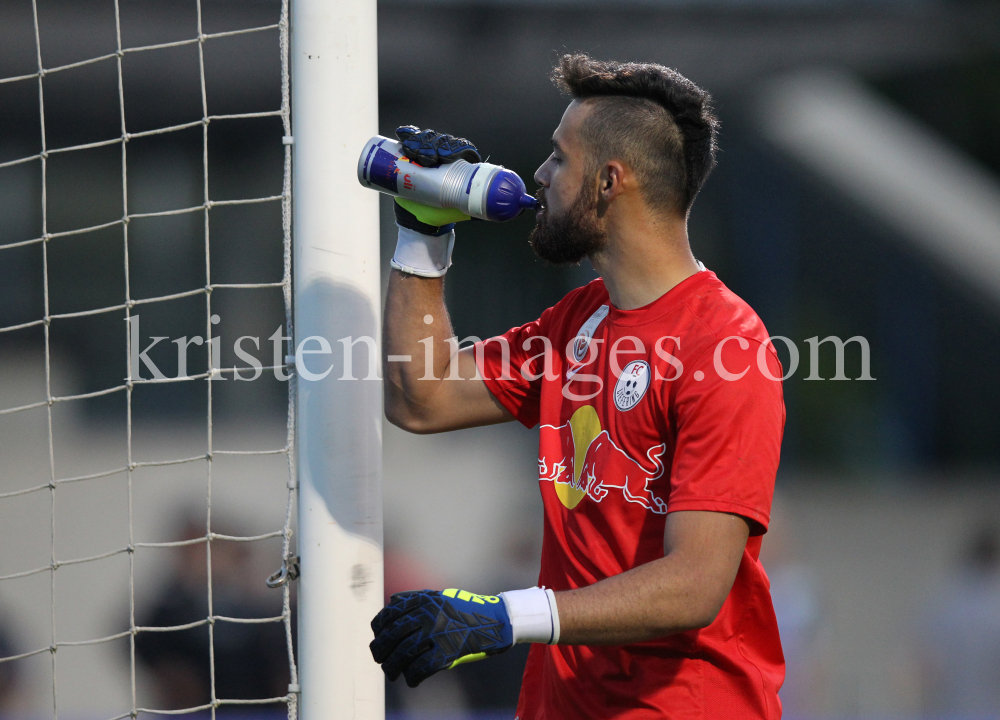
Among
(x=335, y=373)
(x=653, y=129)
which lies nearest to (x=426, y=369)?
(x=335, y=373)

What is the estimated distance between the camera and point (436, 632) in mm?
1489

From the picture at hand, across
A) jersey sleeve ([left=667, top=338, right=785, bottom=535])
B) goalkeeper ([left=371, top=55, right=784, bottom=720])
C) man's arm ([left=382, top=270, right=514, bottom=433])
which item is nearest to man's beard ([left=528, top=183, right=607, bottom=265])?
goalkeeper ([left=371, top=55, right=784, bottom=720])

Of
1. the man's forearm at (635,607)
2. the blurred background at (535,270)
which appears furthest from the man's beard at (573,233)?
the blurred background at (535,270)

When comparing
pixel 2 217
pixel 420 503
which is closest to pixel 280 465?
pixel 420 503

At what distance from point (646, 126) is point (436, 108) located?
384 inches

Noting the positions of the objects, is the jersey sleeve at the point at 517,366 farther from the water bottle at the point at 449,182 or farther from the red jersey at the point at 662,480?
the water bottle at the point at 449,182

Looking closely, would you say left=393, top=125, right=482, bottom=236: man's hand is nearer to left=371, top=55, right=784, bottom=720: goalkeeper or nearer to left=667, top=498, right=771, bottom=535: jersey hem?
left=371, top=55, right=784, bottom=720: goalkeeper

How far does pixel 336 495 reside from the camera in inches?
79.0

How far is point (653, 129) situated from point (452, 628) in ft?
3.73

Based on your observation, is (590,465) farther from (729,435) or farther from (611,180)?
(611,180)

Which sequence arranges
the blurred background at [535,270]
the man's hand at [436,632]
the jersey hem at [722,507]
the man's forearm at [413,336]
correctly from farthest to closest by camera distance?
the blurred background at [535,270] < the man's forearm at [413,336] < the jersey hem at [722,507] < the man's hand at [436,632]

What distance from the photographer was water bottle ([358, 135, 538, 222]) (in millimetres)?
1942

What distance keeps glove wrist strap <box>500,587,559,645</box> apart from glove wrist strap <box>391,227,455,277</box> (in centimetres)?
87

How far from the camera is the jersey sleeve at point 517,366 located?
2.23 m
